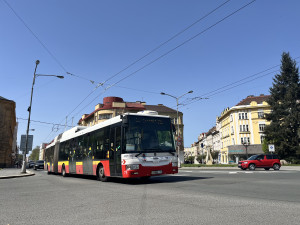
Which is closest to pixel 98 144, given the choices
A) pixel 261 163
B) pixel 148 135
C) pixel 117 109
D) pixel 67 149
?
pixel 148 135

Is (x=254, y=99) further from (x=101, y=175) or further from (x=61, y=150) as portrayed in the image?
(x=101, y=175)

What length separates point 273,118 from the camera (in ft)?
157

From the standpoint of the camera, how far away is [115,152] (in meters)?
10.6

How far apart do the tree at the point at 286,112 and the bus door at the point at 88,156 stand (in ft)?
128

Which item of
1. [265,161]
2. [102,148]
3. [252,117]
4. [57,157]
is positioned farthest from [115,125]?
[252,117]

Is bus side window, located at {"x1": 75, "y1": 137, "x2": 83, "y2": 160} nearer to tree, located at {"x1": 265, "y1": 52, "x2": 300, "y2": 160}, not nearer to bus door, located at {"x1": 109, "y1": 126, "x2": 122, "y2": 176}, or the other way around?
bus door, located at {"x1": 109, "y1": 126, "x2": 122, "y2": 176}

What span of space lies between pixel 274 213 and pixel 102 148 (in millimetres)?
8735

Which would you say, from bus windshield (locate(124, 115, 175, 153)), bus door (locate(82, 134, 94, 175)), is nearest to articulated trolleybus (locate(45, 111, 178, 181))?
bus windshield (locate(124, 115, 175, 153))

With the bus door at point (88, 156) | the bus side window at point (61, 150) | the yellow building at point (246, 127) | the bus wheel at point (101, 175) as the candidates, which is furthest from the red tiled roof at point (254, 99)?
the bus wheel at point (101, 175)

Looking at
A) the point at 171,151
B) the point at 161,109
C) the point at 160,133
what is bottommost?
the point at 171,151

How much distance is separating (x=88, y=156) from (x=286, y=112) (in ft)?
144

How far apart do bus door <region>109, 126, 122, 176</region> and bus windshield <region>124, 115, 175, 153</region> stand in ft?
1.59

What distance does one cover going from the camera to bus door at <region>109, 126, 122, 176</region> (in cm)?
1032

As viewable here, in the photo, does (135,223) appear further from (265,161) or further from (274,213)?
(265,161)
